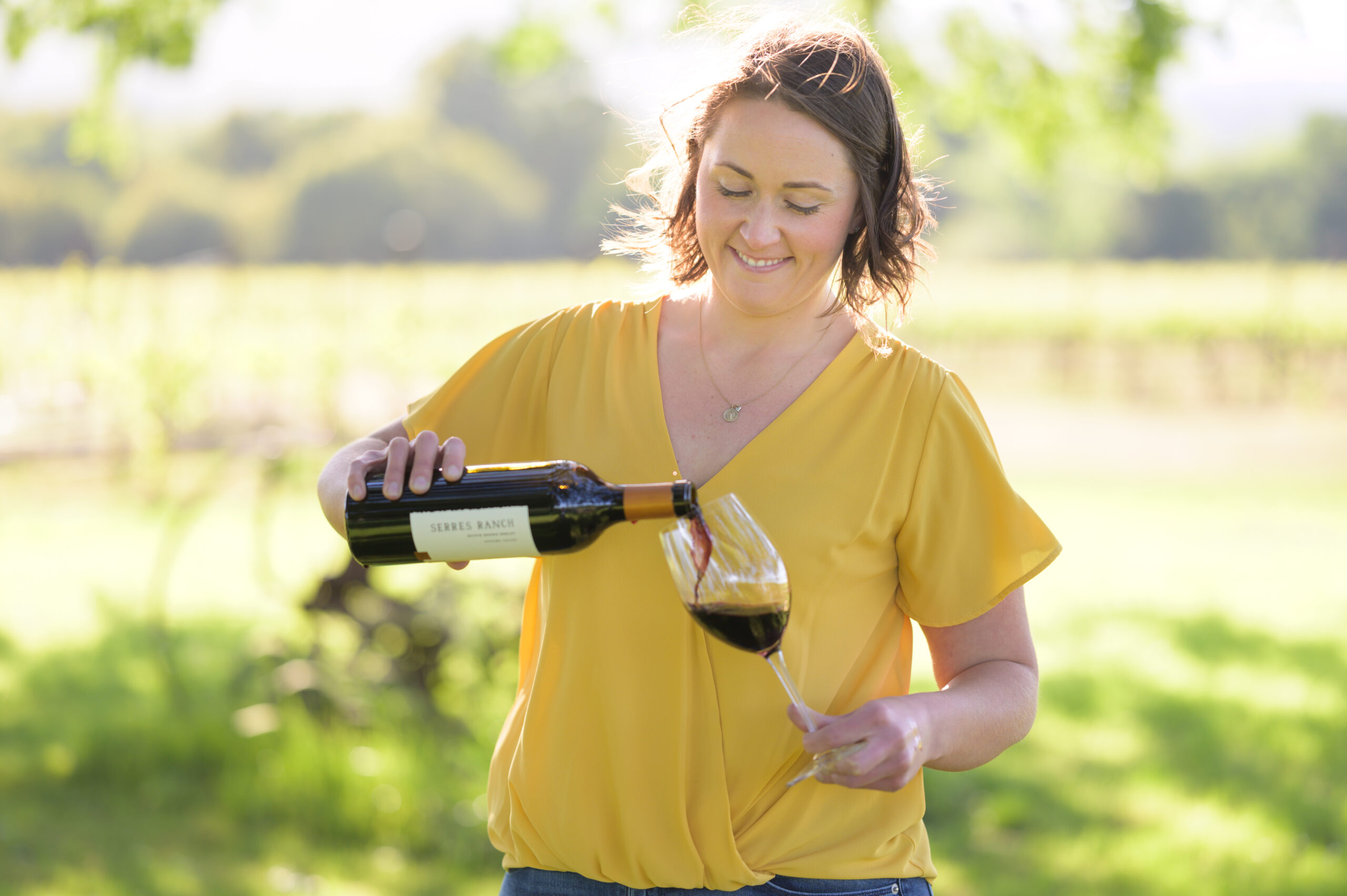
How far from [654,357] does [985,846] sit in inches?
125

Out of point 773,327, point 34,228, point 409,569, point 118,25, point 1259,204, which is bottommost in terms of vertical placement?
point 409,569

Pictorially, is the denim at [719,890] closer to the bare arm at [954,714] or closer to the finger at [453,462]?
the bare arm at [954,714]

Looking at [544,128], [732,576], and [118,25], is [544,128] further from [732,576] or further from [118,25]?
[732,576]

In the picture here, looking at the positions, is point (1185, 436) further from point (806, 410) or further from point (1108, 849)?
point (806, 410)

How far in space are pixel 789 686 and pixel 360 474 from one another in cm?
62

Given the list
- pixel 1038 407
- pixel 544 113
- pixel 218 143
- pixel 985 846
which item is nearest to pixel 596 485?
pixel 985 846

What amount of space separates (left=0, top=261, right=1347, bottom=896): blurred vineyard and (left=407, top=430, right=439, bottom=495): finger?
0.77 m

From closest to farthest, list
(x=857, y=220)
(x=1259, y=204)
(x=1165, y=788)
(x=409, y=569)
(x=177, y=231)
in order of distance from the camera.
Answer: (x=857, y=220)
(x=1165, y=788)
(x=409, y=569)
(x=177, y=231)
(x=1259, y=204)

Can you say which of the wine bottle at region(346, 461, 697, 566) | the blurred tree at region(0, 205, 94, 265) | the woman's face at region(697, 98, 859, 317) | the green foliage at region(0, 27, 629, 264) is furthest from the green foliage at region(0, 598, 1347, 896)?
the blurred tree at region(0, 205, 94, 265)

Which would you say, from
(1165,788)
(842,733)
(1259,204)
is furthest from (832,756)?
(1259,204)

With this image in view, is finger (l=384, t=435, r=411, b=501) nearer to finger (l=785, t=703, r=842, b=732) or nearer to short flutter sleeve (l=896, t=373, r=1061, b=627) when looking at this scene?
finger (l=785, t=703, r=842, b=732)

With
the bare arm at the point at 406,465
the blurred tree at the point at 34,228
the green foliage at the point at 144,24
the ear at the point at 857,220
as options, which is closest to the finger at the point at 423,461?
the bare arm at the point at 406,465

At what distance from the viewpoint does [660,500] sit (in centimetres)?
144

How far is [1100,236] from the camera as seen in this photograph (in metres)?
56.1
